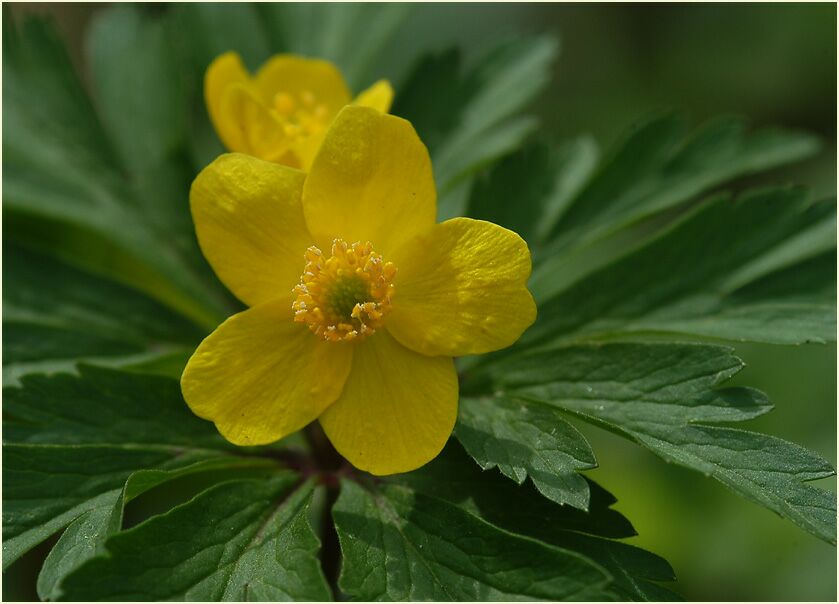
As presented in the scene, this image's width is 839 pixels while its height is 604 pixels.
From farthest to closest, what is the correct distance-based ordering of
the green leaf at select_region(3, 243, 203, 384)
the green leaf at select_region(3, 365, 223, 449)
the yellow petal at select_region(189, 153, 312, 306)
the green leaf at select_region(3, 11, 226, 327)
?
the green leaf at select_region(3, 11, 226, 327) → the green leaf at select_region(3, 243, 203, 384) → the green leaf at select_region(3, 365, 223, 449) → the yellow petal at select_region(189, 153, 312, 306)

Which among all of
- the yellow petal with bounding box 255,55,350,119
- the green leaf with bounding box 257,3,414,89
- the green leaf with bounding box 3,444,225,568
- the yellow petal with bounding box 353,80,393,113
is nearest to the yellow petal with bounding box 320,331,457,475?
the green leaf with bounding box 3,444,225,568

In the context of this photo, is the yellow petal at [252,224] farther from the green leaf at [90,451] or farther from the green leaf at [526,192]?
the green leaf at [526,192]

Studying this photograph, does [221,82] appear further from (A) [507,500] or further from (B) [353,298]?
(A) [507,500]

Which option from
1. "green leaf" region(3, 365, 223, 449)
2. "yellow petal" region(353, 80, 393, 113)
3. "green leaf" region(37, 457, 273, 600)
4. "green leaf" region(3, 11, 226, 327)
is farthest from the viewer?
"green leaf" region(3, 11, 226, 327)

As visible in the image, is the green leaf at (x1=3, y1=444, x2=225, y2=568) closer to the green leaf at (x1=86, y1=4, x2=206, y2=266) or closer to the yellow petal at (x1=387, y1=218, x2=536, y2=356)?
the yellow petal at (x1=387, y1=218, x2=536, y2=356)

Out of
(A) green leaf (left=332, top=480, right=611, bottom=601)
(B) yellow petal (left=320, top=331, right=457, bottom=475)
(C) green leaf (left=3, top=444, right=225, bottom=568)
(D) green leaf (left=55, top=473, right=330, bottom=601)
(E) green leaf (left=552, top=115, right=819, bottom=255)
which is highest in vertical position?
(E) green leaf (left=552, top=115, right=819, bottom=255)

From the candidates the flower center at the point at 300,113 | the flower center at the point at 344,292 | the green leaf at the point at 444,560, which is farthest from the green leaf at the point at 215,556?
the flower center at the point at 300,113
